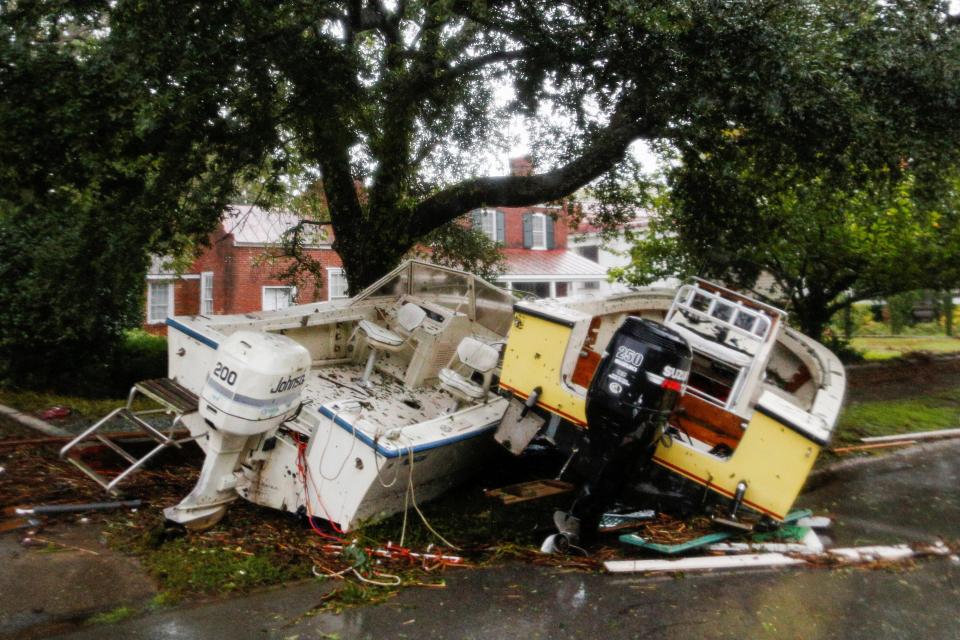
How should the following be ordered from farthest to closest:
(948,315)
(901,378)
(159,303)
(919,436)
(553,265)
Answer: (553,265)
(948,315)
(159,303)
(901,378)
(919,436)

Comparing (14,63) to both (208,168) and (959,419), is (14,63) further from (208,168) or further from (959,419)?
(959,419)

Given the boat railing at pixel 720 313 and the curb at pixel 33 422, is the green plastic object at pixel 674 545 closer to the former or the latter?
the boat railing at pixel 720 313

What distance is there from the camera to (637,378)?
424 centimetres

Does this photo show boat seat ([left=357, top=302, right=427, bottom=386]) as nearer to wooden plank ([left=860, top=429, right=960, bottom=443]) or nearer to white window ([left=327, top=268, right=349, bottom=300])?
wooden plank ([left=860, top=429, right=960, bottom=443])

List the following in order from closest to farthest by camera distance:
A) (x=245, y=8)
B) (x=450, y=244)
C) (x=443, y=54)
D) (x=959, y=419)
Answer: (x=245, y=8) < (x=443, y=54) < (x=959, y=419) < (x=450, y=244)

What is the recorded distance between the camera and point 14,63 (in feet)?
16.8

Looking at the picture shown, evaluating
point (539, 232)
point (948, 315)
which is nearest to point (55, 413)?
point (539, 232)

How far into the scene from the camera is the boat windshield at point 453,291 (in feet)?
23.2

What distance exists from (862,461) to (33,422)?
27.0ft

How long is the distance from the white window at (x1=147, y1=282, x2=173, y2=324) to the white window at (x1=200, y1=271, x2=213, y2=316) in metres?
0.86

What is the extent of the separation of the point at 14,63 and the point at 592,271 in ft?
63.4

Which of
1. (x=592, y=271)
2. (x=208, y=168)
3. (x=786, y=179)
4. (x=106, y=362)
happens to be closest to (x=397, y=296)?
(x=208, y=168)

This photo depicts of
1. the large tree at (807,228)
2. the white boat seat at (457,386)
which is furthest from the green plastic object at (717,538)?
the large tree at (807,228)

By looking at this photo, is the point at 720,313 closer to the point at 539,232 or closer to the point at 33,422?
the point at 33,422
